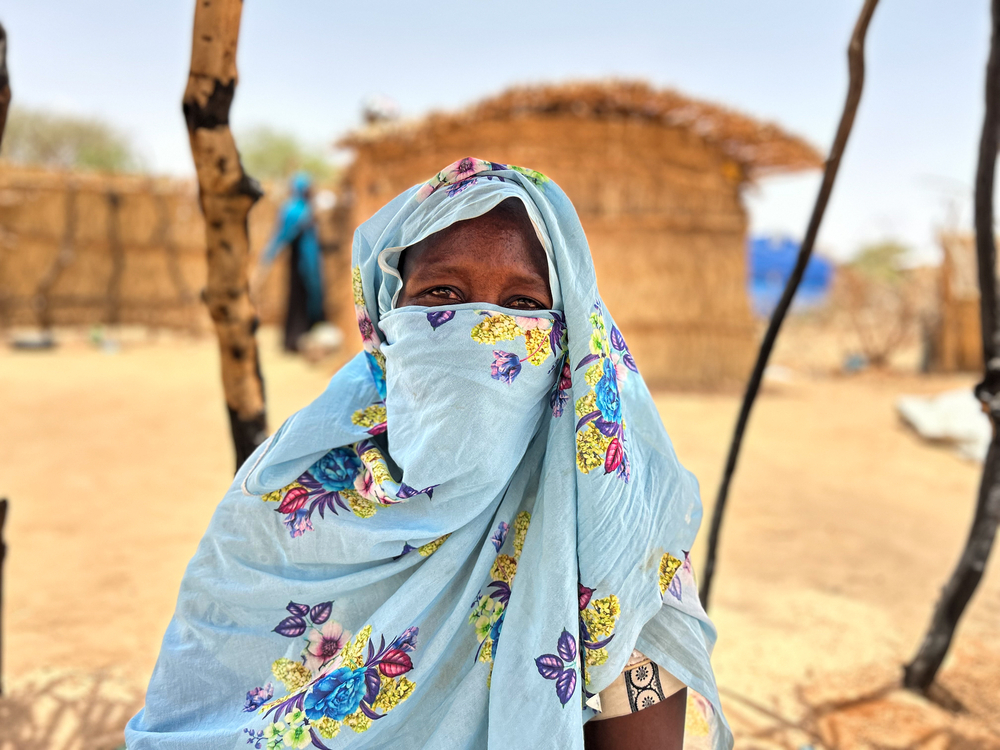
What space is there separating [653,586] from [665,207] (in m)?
7.56

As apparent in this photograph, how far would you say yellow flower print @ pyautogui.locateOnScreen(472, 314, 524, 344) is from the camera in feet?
4.14

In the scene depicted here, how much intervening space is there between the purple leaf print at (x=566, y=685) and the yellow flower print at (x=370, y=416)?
54 cm

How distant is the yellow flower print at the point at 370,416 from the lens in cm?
136

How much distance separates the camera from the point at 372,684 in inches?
47.7

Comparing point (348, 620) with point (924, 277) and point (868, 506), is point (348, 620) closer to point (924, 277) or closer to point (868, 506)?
point (868, 506)

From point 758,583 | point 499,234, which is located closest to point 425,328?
point 499,234

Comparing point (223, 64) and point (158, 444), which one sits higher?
point (223, 64)

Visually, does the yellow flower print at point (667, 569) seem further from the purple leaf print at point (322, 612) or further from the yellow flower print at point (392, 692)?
the purple leaf print at point (322, 612)

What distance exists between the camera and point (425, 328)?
1.29 meters

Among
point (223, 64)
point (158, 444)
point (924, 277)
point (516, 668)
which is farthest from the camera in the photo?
point (924, 277)

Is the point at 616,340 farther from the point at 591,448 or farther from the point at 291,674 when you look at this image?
the point at 291,674

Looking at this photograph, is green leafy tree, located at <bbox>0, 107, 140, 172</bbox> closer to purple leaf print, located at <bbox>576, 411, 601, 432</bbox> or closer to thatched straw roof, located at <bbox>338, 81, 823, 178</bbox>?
thatched straw roof, located at <bbox>338, 81, 823, 178</bbox>

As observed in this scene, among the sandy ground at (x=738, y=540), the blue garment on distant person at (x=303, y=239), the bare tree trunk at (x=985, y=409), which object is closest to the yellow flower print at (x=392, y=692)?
the sandy ground at (x=738, y=540)

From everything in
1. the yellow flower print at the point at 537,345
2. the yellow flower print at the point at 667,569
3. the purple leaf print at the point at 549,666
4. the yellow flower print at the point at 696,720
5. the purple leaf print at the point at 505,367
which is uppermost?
the yellow flower print at the point at 537,345
